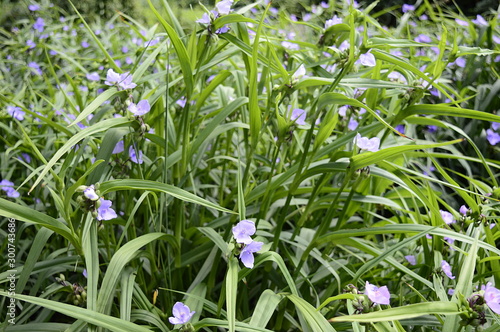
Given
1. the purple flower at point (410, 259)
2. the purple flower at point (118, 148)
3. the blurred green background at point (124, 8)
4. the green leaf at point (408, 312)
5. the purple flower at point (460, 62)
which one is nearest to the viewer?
the green leaf at point (408, 312)

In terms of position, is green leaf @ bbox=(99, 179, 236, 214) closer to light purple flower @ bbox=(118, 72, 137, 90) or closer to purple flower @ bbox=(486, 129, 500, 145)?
light purple flower @ bbox=(118, 72, 137, 90)

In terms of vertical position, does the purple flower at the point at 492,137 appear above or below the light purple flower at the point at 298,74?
below

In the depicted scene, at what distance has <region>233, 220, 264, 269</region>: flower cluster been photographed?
0.73 metres

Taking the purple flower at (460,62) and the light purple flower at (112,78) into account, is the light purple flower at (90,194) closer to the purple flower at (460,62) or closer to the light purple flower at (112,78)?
the light purple flower at (112,78)

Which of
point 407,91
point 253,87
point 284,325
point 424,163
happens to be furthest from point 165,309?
point 424,163

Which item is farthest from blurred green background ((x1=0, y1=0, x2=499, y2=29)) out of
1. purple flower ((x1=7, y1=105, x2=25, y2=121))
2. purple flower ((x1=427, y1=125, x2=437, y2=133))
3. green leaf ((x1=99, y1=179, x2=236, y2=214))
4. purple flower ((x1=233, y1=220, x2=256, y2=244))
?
purple flower ((x1=233, y1=220, x2=256, y2=244))

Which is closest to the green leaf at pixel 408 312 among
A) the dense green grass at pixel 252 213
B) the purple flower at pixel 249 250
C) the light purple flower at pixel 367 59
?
the dense green grass at pixel 252 213

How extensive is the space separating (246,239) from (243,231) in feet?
0.05

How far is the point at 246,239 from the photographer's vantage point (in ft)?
2.37

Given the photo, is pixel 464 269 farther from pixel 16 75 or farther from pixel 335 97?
pixel 16 75

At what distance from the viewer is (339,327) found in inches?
35.0

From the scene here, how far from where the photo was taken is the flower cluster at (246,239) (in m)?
0.73

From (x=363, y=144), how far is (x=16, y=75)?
218 centimetres

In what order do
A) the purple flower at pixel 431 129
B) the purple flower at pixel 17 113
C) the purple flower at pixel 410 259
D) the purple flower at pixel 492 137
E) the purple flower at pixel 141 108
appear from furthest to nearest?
the purple flower at pixel 431 129, the purple flower at pixel 492 137, the purple flower at pixel 17 113, the purple flower at pixel 410 259, the purple flower at pixel 141 108
